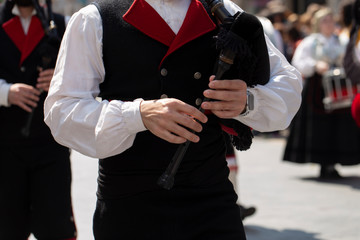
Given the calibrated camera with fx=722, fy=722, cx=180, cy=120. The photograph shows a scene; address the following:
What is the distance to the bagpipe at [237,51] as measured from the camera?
2176mm

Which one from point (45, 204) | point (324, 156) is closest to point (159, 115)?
point (45, 204)

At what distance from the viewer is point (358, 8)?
514 centimetres

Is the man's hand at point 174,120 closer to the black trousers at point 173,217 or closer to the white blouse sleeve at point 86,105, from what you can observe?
the white blouse sleeve at point 86,105

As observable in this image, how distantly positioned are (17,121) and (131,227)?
1.58m

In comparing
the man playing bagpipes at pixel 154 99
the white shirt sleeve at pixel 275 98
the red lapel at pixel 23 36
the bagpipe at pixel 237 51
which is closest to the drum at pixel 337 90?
the red lapel at pixel 23 36

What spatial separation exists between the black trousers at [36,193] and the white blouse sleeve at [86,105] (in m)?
1.38

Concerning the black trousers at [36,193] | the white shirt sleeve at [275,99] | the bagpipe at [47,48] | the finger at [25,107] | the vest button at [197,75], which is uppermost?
the vest button at [197,75]

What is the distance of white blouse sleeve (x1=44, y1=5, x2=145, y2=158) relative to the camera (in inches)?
86.9

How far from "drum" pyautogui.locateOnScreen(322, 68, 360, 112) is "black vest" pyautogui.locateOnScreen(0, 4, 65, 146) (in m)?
4.33

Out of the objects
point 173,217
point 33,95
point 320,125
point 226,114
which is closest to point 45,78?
point 33,95

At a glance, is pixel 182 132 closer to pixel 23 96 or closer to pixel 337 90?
pixel 23 96

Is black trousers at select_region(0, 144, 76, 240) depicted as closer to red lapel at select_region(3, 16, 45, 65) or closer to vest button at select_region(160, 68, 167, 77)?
red lapel at select_region(3, 16, 45, 65)

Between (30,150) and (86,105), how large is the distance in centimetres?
152

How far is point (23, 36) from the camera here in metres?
3.83
